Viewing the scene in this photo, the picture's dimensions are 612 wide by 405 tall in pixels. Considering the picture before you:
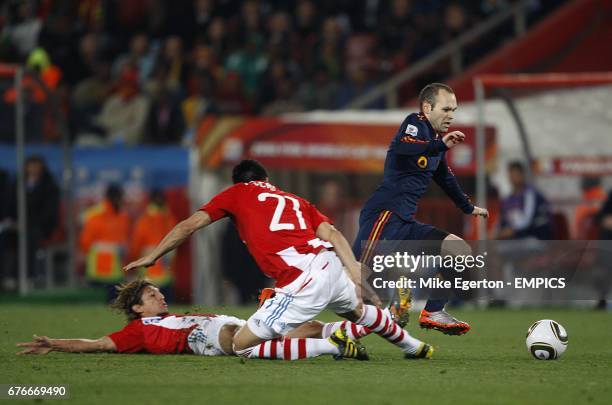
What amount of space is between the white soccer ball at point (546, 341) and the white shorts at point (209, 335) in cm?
213

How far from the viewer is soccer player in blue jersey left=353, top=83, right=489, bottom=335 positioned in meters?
9.44

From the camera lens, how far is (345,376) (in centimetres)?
826

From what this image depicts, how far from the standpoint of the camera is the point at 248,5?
21266 millimetres

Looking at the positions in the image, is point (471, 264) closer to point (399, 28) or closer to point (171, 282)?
point (171, 282)

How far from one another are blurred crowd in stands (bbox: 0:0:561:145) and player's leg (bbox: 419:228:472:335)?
32.4 feet

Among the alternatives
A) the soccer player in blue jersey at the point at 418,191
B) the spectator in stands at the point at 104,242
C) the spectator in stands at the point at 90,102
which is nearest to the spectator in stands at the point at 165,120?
the spectator in stands at the point at 90,102

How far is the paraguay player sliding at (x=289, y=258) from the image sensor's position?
8.72m

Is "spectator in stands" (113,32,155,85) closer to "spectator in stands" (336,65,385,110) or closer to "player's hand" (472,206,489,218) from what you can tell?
"spectator in stands" (336,65,385,110)

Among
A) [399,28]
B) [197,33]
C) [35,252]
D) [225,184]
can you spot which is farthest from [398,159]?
[197,33]

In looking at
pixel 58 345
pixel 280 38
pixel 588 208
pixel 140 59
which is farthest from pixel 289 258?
Result: pixel 140 59

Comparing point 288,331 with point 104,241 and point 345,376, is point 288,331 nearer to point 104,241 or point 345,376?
point 345,376

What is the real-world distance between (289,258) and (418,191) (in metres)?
1.49

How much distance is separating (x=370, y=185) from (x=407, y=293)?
829cm

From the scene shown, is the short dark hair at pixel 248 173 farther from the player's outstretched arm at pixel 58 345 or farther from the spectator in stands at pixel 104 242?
the spectator in stands at pixel 104 242
